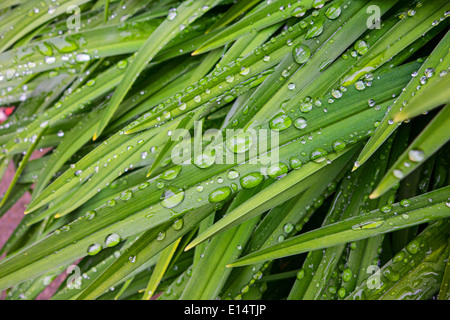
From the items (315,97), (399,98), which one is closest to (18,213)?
(315,97)

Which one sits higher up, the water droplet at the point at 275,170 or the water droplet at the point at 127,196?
the water droplet at the point at 275,170

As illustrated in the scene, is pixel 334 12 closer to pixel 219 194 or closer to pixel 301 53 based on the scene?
pixel 301 53

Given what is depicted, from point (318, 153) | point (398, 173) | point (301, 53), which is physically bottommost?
point (398, 173)

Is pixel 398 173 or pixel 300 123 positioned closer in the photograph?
pixel 398 173

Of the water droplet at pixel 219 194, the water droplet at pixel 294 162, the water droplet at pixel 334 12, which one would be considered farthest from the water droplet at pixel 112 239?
the water droplet at pixel 334 12

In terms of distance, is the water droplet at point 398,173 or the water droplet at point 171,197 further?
the water droplet at point 171,197

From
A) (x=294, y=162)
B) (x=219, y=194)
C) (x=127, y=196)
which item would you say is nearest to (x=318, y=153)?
(x=294, y=162)

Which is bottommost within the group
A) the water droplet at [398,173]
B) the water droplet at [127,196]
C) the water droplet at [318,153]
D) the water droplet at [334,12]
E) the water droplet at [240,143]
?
the water droplet at [398,173]

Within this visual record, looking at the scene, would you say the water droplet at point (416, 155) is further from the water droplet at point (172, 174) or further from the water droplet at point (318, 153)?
the water droplet at point (172, 174)

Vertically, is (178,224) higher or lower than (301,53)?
lower

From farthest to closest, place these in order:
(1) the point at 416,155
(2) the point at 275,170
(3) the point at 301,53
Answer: (3) the point at 301,53 < (2) the point at 275,170 < (1) the point at 416,155
